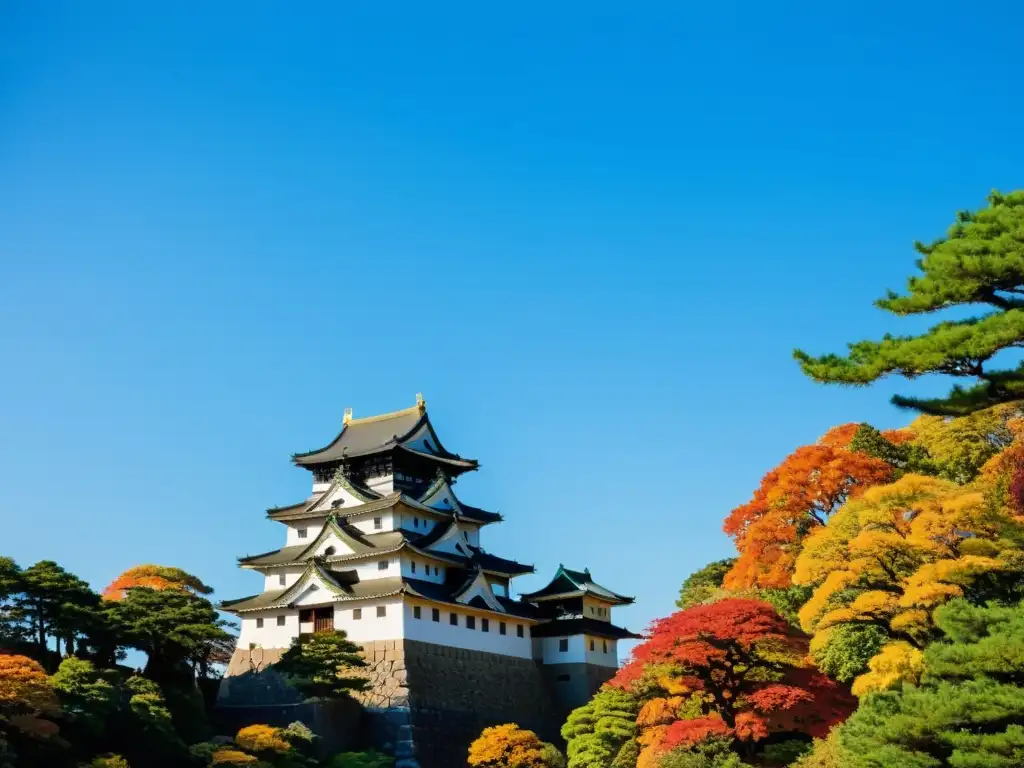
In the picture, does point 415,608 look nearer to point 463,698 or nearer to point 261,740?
point 463,698

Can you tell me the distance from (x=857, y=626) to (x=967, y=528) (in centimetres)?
436

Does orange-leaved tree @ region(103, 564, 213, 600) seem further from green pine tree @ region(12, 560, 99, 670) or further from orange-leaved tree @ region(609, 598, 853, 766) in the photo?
orange-leaved tree @ region(609, 598, 853, 766)

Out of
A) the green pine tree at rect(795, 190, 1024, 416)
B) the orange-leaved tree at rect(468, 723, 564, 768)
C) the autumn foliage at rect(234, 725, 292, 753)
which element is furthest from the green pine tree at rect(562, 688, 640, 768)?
the green pine tree at rect(795, 190, 1024, 416)

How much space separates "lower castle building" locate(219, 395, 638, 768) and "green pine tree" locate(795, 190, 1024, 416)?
74.0ft

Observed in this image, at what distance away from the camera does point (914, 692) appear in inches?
861

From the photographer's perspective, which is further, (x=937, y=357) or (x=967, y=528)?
(x=967, y=528)

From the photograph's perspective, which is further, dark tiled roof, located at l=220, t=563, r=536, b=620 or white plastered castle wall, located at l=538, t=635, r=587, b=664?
white plastered castle wall, located at l=538, t=635, r=587, b=664

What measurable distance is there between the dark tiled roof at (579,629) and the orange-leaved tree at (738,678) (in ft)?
41.2

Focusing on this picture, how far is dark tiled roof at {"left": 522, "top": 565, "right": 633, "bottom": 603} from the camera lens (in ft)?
147

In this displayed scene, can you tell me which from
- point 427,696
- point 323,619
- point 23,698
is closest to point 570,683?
point 427,696

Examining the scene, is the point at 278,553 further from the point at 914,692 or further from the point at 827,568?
the point at 914,692

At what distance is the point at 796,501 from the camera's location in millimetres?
38750

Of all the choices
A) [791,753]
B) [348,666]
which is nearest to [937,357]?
[791,753]

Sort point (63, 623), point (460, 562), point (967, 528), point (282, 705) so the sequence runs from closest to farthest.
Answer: point (967, 528), point (63, 623), point (282, 705), point (460, 562)
